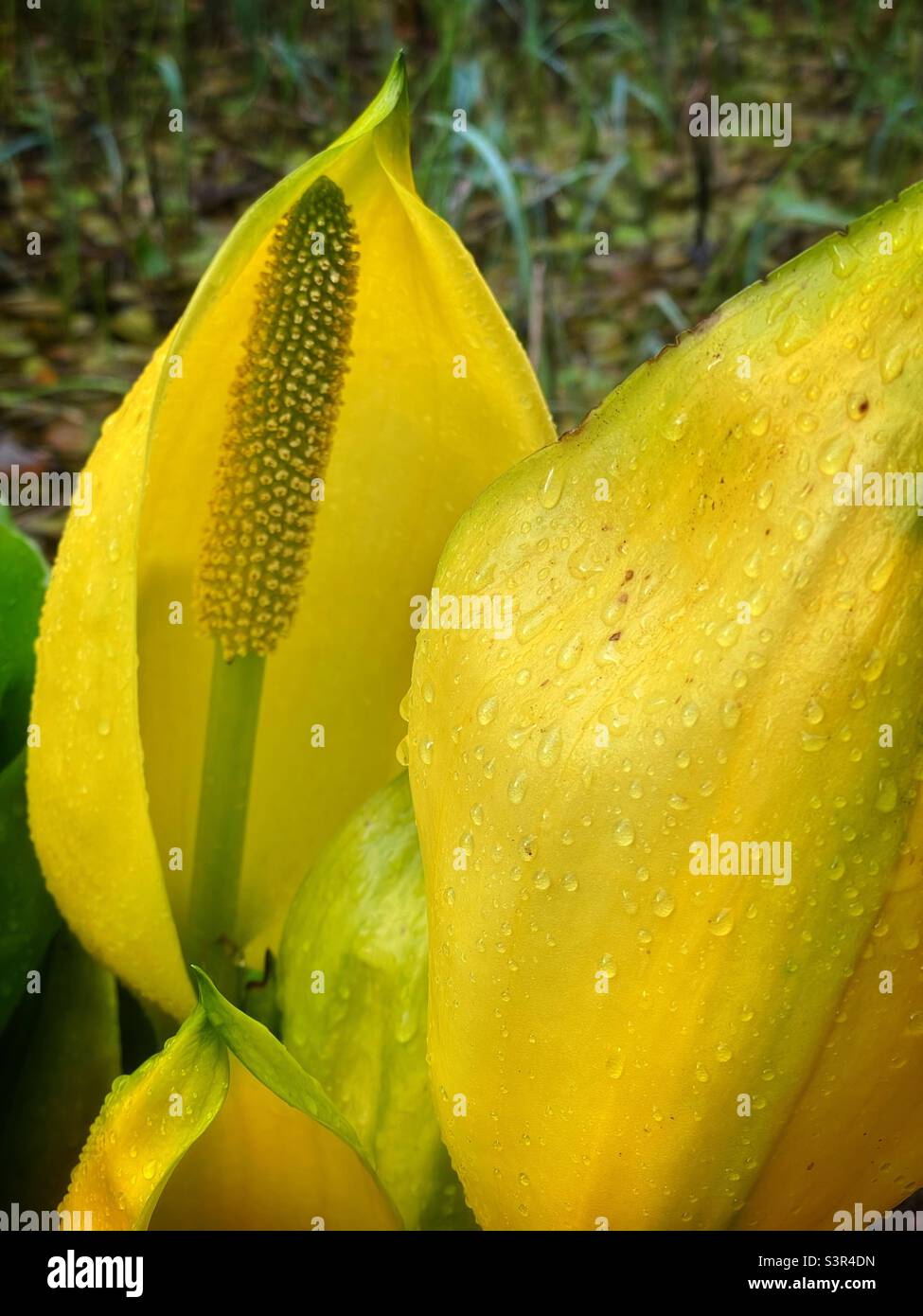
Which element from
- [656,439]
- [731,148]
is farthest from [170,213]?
Result: [656,439]

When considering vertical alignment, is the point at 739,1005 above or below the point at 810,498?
below

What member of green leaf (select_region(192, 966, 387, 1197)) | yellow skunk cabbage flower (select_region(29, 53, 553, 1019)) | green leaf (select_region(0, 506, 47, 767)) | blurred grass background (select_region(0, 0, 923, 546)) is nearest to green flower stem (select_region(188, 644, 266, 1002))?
yellow skunk cabbage flower (select_region(29, 53, 553, 1019))

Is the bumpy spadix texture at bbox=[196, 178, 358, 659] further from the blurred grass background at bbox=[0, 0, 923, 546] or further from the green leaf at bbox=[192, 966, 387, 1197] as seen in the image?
the blurred grass background at bbox=[0, 0, 923, 546]

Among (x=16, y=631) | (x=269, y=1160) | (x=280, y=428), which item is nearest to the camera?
(x=269, y=1160)

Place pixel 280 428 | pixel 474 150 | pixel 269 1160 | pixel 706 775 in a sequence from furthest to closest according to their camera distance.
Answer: pixel 474 150 < pixel 280 428 < pixel 269 1160 < pixel 706 775

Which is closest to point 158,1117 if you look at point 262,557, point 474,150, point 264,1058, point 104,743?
point 264,1058

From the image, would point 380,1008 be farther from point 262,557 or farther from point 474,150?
point 474,150
